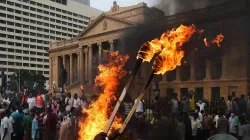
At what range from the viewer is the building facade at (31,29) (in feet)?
353

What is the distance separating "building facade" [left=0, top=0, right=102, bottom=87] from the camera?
108m

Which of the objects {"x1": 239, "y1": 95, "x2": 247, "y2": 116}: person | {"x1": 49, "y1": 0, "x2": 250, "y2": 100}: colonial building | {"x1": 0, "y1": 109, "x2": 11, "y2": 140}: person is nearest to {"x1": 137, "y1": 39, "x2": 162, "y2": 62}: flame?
{"x1": 49, "y1": 0, "x2": 250, "y2": 100}: colonial building

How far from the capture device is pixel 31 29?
115 metres

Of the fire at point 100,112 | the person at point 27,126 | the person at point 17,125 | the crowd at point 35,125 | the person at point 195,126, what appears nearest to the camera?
the fire at point 100,112

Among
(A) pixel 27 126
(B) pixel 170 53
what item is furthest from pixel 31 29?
Result: (B) pixel 170 53

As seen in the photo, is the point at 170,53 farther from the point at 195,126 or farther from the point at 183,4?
the point at 195,126

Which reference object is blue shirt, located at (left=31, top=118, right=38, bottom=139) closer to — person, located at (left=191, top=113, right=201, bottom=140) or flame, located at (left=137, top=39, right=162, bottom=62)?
person, located at (left=191, top=113, right=201, bottom=140)

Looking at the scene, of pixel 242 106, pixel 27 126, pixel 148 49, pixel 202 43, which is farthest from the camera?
pixel 202 43

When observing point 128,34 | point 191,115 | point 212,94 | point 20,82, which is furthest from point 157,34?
point 20,82

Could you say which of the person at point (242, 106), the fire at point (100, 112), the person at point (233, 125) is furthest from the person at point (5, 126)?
the person at point (242, 106)

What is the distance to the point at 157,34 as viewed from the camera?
1228 cm

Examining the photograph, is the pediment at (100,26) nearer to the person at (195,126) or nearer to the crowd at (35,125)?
the person at (195,126)

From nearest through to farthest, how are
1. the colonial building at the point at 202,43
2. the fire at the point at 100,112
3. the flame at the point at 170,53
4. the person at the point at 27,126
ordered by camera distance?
the flame at the point at 170,53 → the fire at the point at 100,112 → the colonial building at the point at 202,43 → the person at the point at 27,126

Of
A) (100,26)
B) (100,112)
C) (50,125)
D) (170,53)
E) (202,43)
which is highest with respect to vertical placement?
(100,26)
